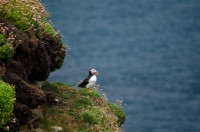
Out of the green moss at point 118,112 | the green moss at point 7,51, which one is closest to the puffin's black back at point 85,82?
the green moss at point 118,112

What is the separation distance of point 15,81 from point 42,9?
17.5 ft

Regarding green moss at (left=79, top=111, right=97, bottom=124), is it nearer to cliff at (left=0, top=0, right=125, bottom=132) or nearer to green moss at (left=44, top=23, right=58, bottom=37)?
cliff at (left=0, top=0, right=125, bottom=132)

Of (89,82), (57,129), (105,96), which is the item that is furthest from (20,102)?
(105,96)

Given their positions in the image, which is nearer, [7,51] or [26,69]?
[7,51]

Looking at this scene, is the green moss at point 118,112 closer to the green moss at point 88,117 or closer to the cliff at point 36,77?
the cliff at point 36,77

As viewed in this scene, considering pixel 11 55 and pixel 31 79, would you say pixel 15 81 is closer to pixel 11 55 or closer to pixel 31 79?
pixel 11 55

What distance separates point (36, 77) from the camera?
42.0ft

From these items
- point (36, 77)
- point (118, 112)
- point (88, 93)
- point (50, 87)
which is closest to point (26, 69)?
point (36, 77)

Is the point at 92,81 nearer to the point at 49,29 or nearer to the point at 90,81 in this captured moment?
the point at 90,81

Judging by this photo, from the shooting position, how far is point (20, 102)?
983cm

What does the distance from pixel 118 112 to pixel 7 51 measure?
29.0ft

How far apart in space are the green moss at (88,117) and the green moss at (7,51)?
4.20m

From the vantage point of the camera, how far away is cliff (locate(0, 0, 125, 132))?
989 cm

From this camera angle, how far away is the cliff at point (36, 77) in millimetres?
9891
